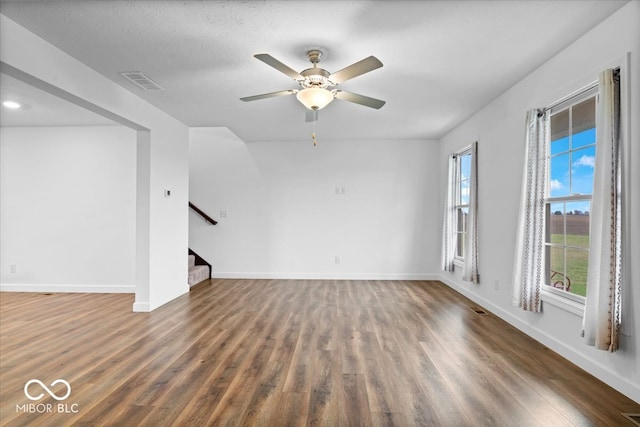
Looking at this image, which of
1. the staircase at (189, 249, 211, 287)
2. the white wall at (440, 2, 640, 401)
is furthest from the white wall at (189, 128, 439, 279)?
the white wall at (440, 2, 640, 401)

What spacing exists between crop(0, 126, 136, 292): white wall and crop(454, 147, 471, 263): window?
5.13 metres

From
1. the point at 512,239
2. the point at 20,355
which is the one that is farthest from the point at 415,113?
the point at 20,355

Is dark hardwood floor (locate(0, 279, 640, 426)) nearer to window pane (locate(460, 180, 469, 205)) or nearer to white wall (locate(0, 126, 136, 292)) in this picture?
white wall (locate(0, 126, 136, 292))

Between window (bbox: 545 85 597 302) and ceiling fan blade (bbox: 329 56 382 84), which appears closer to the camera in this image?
ceiling fan blade (bbox: 329 56 382 84)

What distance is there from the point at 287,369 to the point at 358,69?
2.30 metres

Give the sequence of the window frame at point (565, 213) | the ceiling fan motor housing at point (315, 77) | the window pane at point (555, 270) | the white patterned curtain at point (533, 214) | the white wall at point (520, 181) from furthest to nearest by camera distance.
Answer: the window pane at point (555, 270) → the white patterned curtain at point (533, 214) → the ceiling fan motor housing at point (315, 77) → the window frame at point (565, 213) → the white wall at point (520, 181)

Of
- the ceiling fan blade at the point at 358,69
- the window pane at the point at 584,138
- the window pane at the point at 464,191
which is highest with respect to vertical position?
the ceiling fan blade at the point at 358,69

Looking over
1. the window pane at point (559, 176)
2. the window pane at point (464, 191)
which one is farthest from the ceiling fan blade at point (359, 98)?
the window pane at point (464, 191)

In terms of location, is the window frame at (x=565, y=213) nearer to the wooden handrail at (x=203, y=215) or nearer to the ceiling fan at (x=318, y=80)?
the ceiling fan at (x=318, y=80)

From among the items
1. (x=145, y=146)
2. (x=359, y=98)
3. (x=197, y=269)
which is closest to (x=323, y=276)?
(x=197, y=269)

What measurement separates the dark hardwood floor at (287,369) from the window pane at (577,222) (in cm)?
100

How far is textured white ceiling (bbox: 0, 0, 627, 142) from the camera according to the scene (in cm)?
217

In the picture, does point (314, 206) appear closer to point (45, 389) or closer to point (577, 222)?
point (577, 222)

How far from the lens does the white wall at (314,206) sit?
6.19 m
